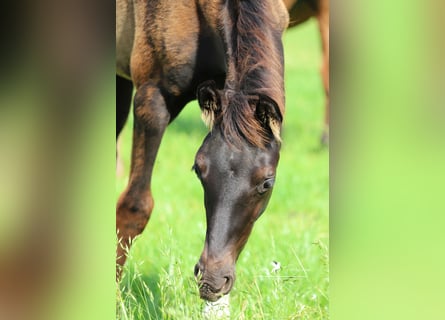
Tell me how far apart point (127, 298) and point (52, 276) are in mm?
320

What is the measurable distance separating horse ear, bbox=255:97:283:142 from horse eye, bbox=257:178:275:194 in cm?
16

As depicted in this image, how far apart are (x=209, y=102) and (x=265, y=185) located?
0.39 meters

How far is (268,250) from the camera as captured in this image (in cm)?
339

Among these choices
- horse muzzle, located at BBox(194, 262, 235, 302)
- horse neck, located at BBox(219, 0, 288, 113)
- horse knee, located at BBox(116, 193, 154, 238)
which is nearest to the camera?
horse muzzle, located at BBox(194, 262, 235, 302)

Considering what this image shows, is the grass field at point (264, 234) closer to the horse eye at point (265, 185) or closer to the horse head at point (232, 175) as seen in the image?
the horse head at point (232, 175)

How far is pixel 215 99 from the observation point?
2.88m

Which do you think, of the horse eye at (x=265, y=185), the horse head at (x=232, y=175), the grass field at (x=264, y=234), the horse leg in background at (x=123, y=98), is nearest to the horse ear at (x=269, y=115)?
the horse head at (x=232, y=175)

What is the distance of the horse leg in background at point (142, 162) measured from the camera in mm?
3215

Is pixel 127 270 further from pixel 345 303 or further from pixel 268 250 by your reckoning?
pixel 345 303

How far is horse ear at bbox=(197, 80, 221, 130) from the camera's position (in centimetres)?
288

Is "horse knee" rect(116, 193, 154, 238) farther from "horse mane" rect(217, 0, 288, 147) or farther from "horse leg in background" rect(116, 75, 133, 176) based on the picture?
"horse mane" rect(217, 0, 288, 147)

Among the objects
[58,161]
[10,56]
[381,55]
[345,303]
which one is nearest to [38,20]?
[10,56]

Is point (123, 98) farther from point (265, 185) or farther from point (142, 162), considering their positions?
point (265, 185)

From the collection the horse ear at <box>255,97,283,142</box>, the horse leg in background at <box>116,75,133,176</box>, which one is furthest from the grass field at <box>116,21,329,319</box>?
the horse ear at <box>255,97,283,142</box>
